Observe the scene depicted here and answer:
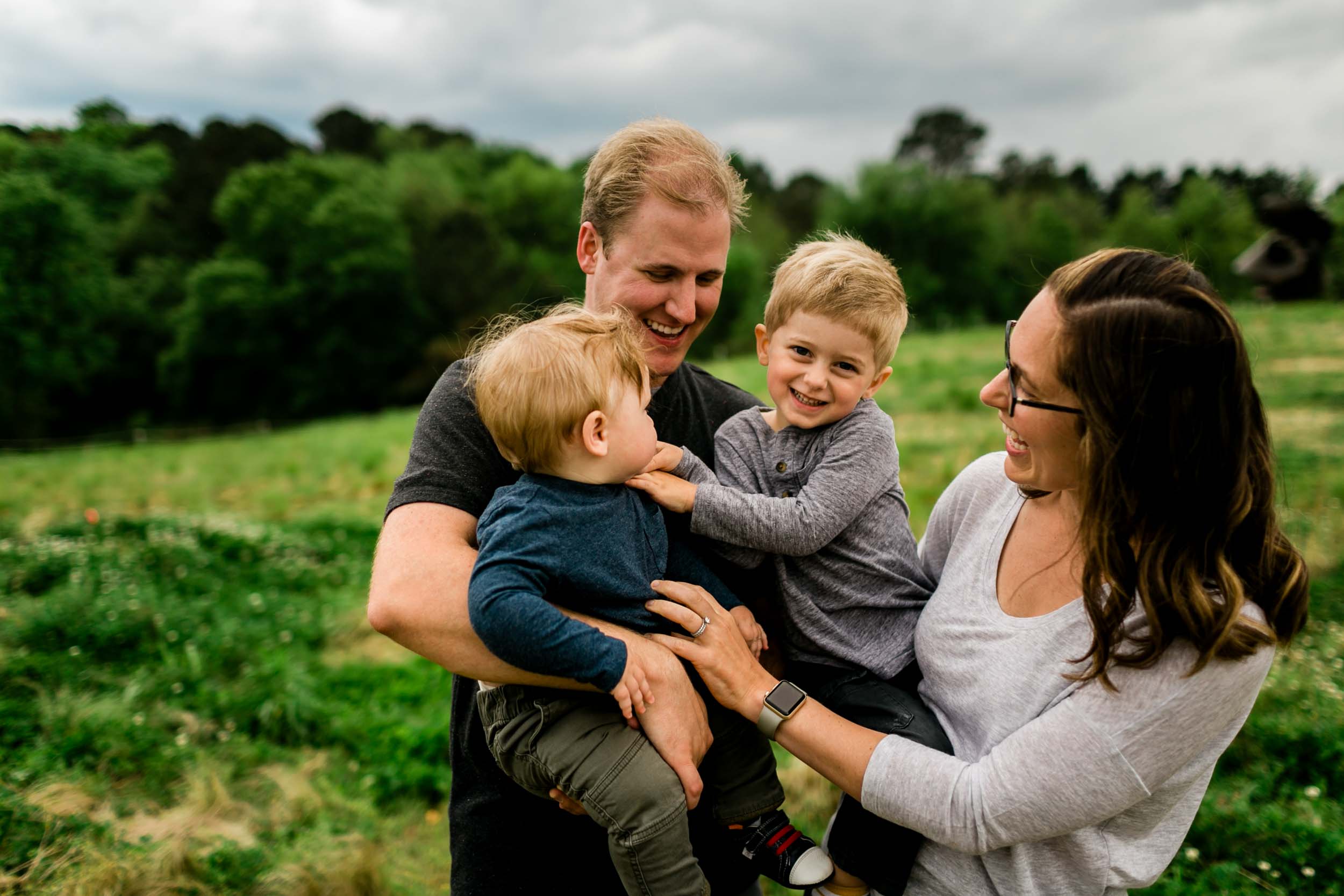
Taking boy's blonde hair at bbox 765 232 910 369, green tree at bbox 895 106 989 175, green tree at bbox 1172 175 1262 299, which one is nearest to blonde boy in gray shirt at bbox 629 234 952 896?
boy's blonde hair at bbox 765 232 910 369

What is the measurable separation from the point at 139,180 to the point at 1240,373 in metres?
19.1

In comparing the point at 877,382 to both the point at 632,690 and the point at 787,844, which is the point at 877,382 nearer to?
the point at 632,690

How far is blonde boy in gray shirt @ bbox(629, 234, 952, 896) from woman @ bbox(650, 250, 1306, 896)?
265 millimetres

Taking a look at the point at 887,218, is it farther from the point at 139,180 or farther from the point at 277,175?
the point at 139,180

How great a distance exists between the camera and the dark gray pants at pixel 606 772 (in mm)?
1901

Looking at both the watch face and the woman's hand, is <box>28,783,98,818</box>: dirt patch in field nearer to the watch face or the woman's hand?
the woman's hand

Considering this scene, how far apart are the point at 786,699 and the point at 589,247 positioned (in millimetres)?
1523

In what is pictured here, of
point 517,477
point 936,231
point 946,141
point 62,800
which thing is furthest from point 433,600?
point 946,141

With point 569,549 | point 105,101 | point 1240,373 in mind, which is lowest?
point 569,549

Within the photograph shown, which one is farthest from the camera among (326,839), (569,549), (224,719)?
(224,719)

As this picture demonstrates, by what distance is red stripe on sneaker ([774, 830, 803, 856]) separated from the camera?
2156 mm

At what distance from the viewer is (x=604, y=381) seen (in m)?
1.99

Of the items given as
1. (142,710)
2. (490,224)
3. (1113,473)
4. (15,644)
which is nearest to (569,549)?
(1113,473)

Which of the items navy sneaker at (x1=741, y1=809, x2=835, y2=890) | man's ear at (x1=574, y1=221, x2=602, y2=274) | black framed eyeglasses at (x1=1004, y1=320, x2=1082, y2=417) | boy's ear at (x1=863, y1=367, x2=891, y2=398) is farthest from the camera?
man's ear at (x1=574, y1=221, x2=602, y2=274)
